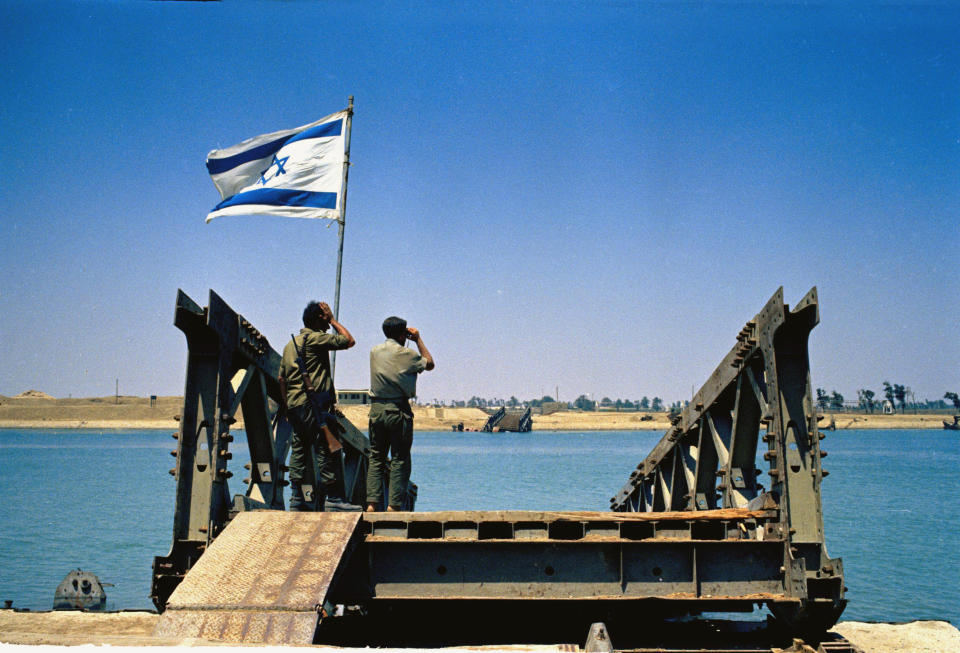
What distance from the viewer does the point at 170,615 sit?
4836 mm

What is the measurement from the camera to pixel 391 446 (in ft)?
27.1

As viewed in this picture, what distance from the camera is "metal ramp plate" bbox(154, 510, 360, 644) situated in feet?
15.7

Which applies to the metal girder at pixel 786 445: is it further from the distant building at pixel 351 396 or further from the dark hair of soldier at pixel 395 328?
→ the distant building at pixel 351 396

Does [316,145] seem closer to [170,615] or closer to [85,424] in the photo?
[170,615]

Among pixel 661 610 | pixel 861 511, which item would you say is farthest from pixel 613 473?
pixel 661 610

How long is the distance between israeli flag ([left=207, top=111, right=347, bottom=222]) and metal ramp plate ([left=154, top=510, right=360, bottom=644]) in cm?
726

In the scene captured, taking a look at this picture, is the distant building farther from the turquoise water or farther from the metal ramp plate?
the metal ramp plate

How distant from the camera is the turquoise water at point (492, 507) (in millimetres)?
16859

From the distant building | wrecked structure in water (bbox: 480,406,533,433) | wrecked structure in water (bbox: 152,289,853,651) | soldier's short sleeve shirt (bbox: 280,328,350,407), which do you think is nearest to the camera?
wrecked structure in water (bbox: 152,289,853,651)

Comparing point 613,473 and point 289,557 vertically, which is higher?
point 289,557

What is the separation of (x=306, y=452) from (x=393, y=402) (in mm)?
1191

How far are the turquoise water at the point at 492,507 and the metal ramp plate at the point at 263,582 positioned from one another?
10.4 meters

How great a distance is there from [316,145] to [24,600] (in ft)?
34.0

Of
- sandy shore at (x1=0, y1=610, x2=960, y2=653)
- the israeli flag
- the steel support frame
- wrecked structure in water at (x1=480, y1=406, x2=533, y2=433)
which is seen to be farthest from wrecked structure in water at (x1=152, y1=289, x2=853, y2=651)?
wrecked structure in water at (x1=480, y1=406, x2=533, y2=433)
